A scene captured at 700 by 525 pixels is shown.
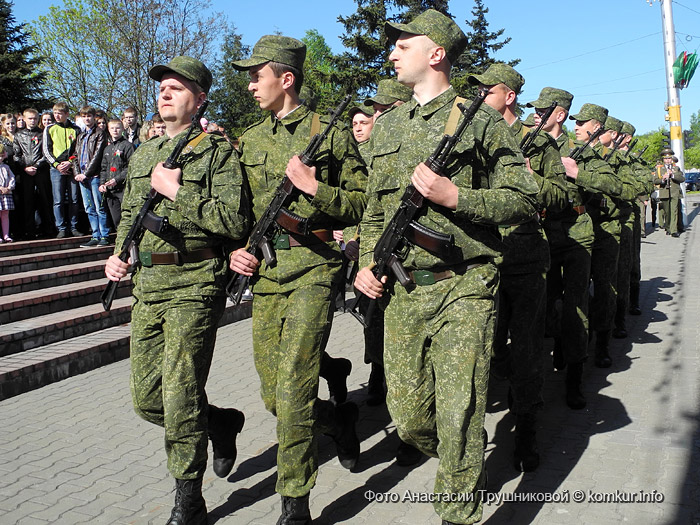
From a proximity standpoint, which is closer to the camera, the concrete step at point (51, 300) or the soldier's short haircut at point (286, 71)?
the soldier's short haircut at point (286, 71)

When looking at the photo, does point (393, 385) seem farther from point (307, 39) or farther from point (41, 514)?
point (307, 39)

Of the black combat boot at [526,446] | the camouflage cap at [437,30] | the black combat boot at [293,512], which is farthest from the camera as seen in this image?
the black combat boot at [526,446]

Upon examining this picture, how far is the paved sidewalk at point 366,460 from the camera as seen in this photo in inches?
163

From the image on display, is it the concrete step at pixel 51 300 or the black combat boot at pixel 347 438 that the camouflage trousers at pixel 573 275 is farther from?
the concrete step at pixel 51 300

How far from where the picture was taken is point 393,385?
3.61 metres

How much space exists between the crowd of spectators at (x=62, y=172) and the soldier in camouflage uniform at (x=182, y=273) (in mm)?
7419

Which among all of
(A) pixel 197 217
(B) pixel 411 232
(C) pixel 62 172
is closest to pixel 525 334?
(B) pixel 411 232

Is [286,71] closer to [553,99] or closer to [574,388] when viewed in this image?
[553,99]

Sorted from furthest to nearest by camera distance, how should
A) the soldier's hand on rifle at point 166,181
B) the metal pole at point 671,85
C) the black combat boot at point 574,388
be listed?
the metal pole at point 671,85 < the black combat boot at point 574,388 < the soldier's hand on rifle at point 166,181

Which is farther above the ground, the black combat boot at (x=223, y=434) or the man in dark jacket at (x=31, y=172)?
the man in dark jacket at (x=31, y=172)

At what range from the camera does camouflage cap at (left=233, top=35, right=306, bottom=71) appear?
4.34 metres

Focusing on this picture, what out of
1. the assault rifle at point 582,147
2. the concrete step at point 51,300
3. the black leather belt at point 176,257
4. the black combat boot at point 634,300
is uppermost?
the assault rifle at point 582,147

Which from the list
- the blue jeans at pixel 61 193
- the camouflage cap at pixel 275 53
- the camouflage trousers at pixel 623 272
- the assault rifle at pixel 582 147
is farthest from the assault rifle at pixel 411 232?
the blue jeans at pixel 61 193

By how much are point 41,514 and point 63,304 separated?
5.17m
